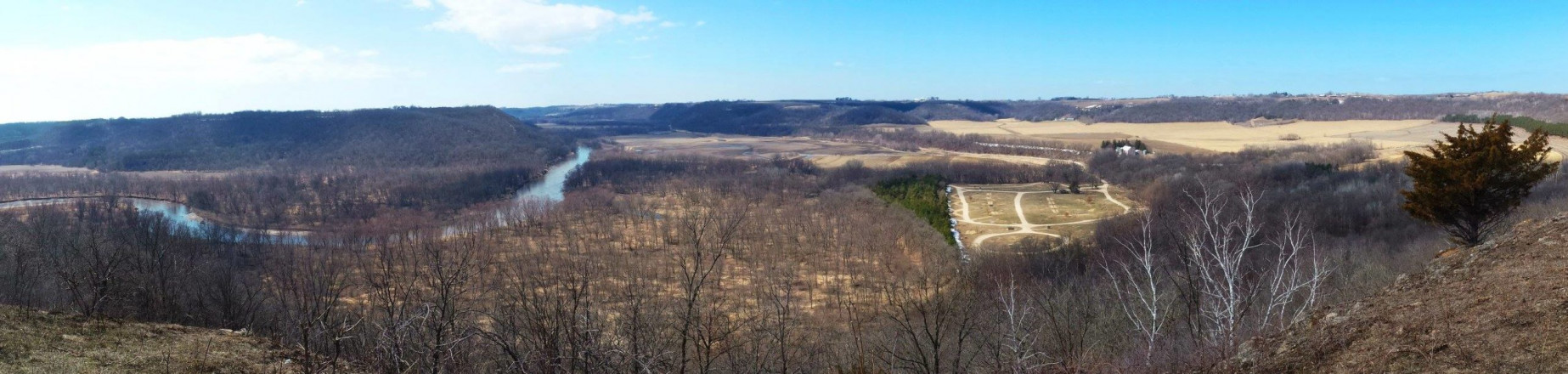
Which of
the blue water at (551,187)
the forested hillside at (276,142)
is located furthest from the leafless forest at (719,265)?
the forested hillside at (276,142)

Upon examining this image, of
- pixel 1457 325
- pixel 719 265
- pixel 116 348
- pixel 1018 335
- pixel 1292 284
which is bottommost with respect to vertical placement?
pixel 719 265

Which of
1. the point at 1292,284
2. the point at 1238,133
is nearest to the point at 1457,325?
the point at 1292,284

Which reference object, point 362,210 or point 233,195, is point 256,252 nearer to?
point 362,210

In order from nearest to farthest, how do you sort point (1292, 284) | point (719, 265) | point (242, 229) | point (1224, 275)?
1. point (1292, 284)
2. point (1224, 275)
3. point (719, 265)
4. point (242, 229)

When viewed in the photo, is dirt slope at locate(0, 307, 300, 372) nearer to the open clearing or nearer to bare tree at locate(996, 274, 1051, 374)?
bare tree at locate(996, 274, 1051, 374)

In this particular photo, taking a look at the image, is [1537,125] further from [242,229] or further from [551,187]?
[242,229]

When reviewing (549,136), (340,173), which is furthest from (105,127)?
(549,136)
